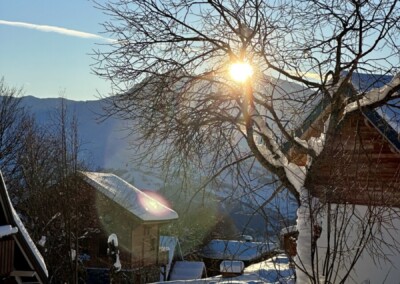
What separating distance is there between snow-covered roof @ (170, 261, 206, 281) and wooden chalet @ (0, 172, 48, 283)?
19.9 metres

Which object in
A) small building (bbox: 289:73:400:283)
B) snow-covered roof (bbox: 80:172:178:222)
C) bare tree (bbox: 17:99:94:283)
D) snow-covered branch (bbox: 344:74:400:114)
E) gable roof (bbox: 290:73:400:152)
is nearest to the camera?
small building (bbox: 289:73:400:283)

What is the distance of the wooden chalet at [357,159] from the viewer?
15.0 feet

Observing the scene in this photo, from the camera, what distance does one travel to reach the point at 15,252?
8.48m

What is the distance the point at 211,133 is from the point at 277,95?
41.6 inches

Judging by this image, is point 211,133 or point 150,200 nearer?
point 211,133

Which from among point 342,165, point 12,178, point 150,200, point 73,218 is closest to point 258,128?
point 342,165

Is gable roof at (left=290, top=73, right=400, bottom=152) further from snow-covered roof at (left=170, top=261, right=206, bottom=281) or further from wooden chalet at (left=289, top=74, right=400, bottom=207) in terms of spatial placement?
snow-covered roof at (left=170, top=261, right=206, bottom=281)

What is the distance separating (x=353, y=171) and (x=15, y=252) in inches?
215

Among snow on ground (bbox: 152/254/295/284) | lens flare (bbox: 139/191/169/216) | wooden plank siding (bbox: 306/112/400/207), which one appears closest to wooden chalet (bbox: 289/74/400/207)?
wooden plank siding (bbox: 306/112/400/207)

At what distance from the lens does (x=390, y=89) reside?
23.0 ft

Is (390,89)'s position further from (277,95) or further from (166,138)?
(166,138)

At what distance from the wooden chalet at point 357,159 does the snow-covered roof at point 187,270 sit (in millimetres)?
19255

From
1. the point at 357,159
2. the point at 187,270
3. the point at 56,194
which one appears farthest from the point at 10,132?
the point at 357,159

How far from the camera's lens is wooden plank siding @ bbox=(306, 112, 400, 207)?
4.52 metres
